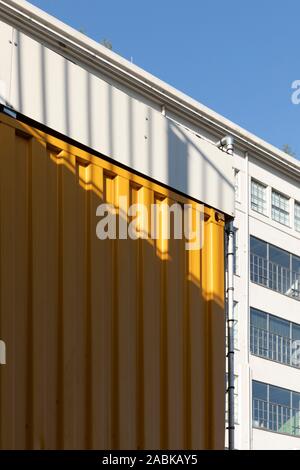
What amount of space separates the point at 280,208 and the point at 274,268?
2.99 metres

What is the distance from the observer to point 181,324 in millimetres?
10141

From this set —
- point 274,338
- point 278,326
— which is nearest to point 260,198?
point 278,326

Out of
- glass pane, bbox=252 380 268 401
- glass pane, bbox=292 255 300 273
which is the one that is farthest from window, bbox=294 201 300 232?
glass pane, bbox=252 380 268 401

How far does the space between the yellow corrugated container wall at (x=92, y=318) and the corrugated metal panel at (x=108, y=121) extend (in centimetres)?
18

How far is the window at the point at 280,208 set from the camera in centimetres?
4066

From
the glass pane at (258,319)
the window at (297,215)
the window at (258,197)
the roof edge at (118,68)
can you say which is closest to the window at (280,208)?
the window at (297,215)

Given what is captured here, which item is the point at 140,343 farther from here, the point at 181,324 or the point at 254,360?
the point at 254,360

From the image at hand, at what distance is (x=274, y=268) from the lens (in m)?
39.5

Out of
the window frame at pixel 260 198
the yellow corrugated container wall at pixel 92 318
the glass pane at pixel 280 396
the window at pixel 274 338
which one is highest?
the window frame at pixel 260 198

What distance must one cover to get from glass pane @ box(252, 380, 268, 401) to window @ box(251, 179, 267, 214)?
696cm

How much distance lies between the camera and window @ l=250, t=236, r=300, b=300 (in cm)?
3816

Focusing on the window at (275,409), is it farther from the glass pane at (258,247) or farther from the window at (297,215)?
the window at (297,215)

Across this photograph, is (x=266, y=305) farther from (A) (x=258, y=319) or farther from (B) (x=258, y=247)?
(B) (x=258, y=247)

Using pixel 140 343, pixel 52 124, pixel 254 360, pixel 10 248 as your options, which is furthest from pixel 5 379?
pixel 254 360
